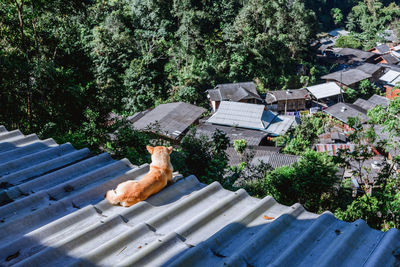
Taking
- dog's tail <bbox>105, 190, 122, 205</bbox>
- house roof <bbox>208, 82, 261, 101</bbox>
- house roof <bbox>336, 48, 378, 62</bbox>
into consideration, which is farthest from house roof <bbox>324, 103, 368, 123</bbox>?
dog's tail <bbox>105, 190, 122, 205</bbox>

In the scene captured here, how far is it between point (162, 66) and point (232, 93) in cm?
575

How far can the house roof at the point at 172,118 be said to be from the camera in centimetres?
1697

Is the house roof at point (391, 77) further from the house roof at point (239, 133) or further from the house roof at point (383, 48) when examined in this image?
the house roof at point (239, 133)

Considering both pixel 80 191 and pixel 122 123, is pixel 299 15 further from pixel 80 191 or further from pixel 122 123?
pixel 80 191

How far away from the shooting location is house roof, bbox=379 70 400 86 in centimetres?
2767

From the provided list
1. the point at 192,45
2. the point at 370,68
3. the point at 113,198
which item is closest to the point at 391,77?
the point at 370,68

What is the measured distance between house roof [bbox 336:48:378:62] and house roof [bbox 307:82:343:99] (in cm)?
1061

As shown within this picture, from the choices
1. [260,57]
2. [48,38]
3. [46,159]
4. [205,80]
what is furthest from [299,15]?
[46,159]

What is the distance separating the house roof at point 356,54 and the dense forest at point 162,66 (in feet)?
11.6

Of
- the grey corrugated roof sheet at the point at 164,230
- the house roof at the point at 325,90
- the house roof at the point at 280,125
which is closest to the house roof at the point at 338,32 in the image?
the house roof at the point at 325,90

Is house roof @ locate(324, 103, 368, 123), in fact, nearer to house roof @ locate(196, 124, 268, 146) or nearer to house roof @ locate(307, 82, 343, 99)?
house roof @ locate(307, 82, 343, 99)

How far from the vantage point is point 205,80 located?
23.4 m

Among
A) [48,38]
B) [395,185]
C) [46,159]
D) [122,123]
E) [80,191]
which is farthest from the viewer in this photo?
[48,38]

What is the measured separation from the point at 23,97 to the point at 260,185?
5.41 m
